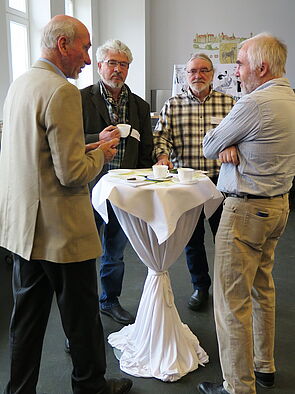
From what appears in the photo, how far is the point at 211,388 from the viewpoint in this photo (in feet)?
5.74

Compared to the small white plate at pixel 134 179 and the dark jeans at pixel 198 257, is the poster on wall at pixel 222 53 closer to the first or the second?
the dark jeans at pixel 198 257

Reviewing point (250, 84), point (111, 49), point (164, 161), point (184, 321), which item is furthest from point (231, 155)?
point (184, 321)

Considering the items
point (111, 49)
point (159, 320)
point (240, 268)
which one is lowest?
point (159, 320)

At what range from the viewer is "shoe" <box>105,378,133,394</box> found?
174 cm

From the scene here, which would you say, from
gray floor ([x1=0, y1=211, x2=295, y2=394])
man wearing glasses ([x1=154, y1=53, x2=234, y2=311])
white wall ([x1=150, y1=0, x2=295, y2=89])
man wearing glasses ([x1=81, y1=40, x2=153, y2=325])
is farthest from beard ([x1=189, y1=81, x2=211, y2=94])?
white wall ([x1=150, y1=0, x2=295, y2=89])

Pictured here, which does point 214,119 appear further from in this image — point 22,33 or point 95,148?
point 22,33

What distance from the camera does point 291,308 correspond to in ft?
8.42

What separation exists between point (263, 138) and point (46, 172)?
785mm

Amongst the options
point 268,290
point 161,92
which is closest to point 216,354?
point 268,290

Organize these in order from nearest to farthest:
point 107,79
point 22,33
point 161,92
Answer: point 107,79 → point 22,33 → point 161,92

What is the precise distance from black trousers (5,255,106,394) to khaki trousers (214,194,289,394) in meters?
0.51

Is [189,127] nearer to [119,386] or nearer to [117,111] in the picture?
[117,111]

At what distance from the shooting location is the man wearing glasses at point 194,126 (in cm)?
248

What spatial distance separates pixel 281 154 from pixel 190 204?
0.45 metres
